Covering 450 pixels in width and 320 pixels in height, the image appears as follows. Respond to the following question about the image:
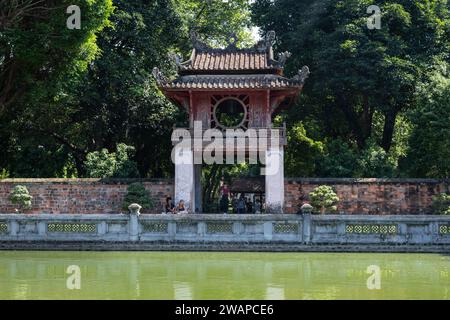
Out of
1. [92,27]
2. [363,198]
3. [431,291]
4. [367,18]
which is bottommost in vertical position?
[431,291]

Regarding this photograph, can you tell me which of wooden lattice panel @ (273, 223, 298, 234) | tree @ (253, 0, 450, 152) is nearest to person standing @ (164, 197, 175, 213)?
wooden lattice panel @ (273, 223, 298, 234)

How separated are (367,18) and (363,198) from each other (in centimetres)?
1012

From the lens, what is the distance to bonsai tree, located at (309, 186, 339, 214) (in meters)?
22.7

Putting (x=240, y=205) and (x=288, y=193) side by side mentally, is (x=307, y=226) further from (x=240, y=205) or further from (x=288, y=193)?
(x=240, y=205)

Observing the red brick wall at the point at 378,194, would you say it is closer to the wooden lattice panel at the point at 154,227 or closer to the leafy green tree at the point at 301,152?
the leafy green tree at the point at 301,152

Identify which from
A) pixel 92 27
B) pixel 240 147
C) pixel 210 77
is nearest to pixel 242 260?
pixel 240 147

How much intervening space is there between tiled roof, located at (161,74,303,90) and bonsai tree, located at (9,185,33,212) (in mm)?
6505

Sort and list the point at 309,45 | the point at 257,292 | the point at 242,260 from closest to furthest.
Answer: the point at 257,292 < the point at 242,260 < the point at 309,45

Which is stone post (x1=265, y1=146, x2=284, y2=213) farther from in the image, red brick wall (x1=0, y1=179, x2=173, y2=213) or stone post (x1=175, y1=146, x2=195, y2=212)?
red brick wall (x1=0, y1=179, x2=173, y2=213)

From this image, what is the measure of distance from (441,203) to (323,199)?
4.04m

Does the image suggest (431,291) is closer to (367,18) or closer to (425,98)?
(425,98)

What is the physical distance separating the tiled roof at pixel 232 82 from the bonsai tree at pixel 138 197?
12.6ft

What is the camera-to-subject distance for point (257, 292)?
12094 millimetres

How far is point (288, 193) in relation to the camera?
78.0 feet
